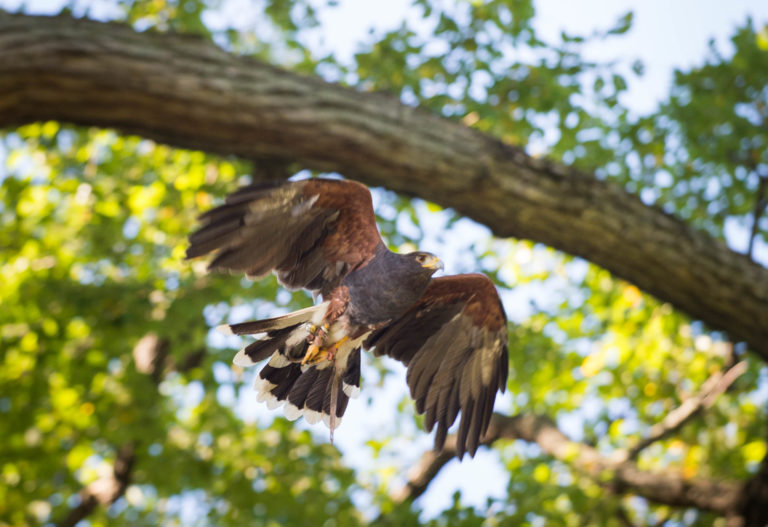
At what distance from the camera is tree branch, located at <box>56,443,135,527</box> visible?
607 cm

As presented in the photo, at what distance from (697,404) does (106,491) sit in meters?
4.95

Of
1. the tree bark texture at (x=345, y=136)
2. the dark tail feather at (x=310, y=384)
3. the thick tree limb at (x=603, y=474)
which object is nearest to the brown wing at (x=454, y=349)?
the dark tail feather at (x=310, y=384)

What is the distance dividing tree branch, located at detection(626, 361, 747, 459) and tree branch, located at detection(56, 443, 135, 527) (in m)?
4.10

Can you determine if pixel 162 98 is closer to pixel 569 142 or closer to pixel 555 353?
pixel 569 142

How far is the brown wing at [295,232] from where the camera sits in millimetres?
3013

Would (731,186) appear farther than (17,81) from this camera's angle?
Yes

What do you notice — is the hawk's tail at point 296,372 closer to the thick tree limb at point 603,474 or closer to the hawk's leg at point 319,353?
the hawk's leg at point 319,353

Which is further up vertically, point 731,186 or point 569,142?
point 569,142

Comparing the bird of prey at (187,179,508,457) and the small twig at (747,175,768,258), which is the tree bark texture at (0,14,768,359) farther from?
the bird of prey at (187,179,508,457)

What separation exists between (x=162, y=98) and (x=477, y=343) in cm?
216

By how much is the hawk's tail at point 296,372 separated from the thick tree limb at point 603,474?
1614 millimetres

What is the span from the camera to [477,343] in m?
3.64

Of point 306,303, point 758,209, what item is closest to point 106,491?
point 306,303

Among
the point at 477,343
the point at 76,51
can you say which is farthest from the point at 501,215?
the point at 76,51
